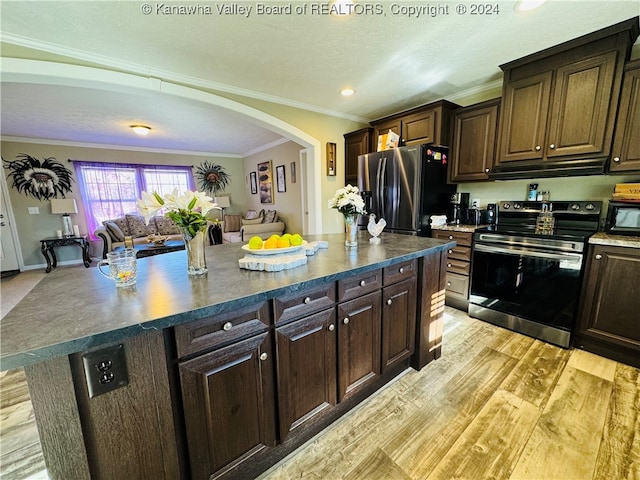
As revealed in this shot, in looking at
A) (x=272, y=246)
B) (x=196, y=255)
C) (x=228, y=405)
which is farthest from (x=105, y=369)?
(x=272, y=246)

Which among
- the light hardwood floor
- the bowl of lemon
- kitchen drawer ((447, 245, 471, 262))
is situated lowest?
the light hardwood floor

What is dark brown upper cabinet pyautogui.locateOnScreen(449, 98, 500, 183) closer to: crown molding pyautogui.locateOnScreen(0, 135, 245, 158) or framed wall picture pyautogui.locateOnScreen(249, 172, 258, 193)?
crown molding pyautogui.locateOnScreen(0, 135, 245, 158)

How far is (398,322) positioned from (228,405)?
3.68ft

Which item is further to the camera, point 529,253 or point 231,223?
point 231,223

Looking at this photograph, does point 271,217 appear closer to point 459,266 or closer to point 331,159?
point 331,159

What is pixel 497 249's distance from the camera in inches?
95.3

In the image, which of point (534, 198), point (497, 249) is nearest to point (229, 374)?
point (497, 249)

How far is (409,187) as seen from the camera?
2955 millimetres

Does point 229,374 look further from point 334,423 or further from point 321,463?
point 334,423

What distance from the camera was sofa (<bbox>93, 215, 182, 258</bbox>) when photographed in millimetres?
4922

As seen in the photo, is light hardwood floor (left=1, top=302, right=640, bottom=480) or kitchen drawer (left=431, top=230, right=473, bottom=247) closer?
light hardwood floor (left=1, top=302, right=640, bottom=480)

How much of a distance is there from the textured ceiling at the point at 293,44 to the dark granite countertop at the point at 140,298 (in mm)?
1662

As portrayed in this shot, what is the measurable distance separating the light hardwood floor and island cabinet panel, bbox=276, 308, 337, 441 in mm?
227

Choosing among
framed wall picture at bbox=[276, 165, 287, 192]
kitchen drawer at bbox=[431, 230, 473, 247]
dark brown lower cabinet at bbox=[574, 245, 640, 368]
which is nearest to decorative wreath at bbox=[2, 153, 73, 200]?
framed wall picture at bbox=[276, 165, 287, 192]
